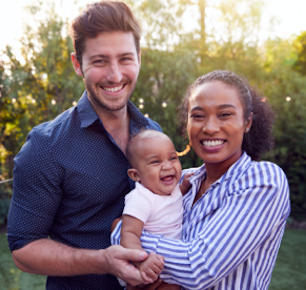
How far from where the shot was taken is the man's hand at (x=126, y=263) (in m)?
1.37

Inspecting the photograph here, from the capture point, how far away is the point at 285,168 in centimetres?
653

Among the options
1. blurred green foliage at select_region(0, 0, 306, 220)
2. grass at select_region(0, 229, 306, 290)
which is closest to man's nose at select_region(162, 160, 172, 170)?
grass at select_region(0, 229, 306, 290)

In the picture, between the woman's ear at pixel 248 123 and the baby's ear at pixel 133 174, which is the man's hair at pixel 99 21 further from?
the woman's ear at pixel 248 123

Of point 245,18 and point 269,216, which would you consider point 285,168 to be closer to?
point 245,18

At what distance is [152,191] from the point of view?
1740mm

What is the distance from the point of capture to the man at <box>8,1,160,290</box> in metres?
1.54

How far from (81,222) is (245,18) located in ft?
21.8

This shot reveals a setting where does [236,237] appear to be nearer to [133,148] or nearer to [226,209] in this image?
[226,209]

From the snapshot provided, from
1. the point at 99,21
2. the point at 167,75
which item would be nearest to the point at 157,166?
the point at 99,21

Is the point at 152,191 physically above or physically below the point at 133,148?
below

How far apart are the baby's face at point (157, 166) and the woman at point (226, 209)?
0.50ft

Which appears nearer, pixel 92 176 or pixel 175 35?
pixel 92 176

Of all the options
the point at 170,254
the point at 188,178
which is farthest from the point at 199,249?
the point at 188,178

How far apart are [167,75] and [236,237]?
223 inches
